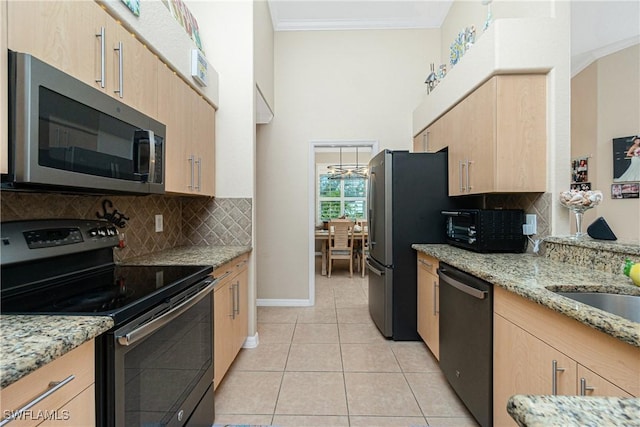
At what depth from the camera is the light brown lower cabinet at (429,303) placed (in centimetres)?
226

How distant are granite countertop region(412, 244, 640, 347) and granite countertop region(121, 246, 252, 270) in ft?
4.81

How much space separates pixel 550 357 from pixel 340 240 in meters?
4.46

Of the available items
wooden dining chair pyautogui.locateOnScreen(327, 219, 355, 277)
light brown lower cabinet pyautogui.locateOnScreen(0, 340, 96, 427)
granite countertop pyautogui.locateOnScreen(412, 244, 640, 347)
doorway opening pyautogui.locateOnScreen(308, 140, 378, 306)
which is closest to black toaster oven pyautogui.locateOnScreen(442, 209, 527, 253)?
granite countertop pyautogui.locateOnScreen(412, 244, 640, 347)

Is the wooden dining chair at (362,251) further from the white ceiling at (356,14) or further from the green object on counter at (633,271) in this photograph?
the green object on counter at (633,271)

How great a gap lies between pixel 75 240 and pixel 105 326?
0.74m

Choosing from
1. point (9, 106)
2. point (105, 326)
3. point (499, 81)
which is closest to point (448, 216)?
point (499, 81)

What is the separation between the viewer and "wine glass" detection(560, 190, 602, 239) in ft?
5.74

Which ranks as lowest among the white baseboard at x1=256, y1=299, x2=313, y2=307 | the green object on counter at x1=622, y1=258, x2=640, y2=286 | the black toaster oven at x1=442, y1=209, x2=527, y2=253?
the white baseboard at x1=256, y1=299, x2=313, y2=307

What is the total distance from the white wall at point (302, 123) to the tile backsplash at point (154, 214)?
1.21 metres

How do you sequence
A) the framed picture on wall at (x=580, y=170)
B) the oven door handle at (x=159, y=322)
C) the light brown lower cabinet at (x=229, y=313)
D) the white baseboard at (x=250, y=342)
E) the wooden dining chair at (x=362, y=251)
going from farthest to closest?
the wooden dining chair at (x=362, y=251)
the white baseboard at (x=250, y=342)
the framed picture on wall at (x=580, y=170)
the light brown lower cabinet at (x=229, y=313)
the oven door handle at (x=159, y=322)

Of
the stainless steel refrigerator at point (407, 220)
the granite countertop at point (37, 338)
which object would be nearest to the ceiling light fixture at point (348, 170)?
the stainless steel refrigerator at point (407, 220)

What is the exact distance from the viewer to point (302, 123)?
12.7ft

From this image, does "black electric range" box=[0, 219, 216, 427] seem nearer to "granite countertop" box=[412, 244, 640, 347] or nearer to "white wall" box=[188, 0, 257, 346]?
"white wall" box=[188, 0, 257, 346]

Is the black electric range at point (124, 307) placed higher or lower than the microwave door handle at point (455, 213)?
lower
